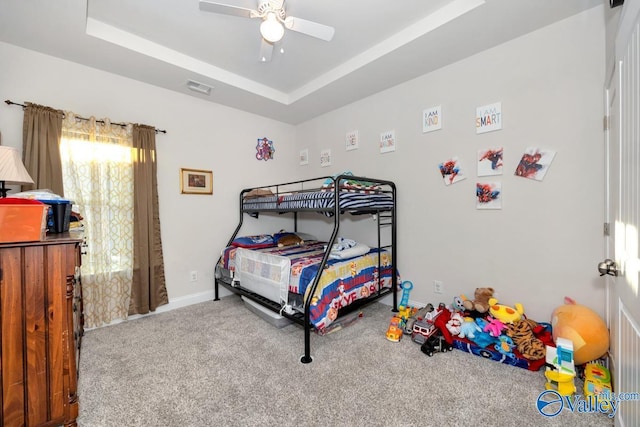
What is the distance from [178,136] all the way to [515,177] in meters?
3.48

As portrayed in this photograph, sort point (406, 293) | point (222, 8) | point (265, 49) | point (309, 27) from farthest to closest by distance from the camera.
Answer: point (406, 293) → point (265, 49) → point (309, 27) → point (222, 8)

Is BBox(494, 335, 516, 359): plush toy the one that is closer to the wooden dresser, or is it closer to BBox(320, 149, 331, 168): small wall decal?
the wooden dresser

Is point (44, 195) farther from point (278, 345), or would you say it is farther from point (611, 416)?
point (611, 416)

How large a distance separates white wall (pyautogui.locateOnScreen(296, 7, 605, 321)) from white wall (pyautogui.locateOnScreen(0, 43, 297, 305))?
1972 mm

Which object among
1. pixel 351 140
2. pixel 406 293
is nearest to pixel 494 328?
pixel 406 293

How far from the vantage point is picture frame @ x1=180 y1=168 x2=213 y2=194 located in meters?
3.08


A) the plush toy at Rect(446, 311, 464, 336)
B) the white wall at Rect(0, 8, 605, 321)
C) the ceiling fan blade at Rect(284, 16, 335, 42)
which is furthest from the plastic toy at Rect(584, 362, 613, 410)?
the ceiling fan blade at Rect(284, 16, 335, 42)

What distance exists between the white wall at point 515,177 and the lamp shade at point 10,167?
118 inches

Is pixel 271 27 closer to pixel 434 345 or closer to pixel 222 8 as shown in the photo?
pixel 222 8

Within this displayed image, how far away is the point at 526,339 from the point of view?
1.83 m

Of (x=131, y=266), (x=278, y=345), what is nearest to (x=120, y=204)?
(x=131, y=266)

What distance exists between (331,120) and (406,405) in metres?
3.28

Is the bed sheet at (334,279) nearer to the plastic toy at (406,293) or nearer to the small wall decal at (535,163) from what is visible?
the plastic toy at (406,293)

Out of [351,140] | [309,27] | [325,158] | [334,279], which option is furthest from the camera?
[325,158]
